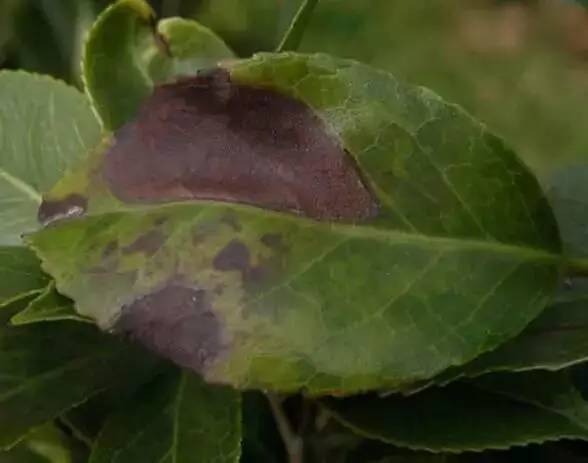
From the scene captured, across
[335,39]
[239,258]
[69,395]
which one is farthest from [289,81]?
[335,39]

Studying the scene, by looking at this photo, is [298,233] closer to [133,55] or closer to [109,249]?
[109,249]

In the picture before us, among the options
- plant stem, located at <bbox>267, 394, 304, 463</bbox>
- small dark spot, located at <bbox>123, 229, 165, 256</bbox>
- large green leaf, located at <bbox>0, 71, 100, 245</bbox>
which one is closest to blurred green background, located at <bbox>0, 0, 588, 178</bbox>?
large green leaf, located at <bbox>0, 71, 100, 245</bbox>

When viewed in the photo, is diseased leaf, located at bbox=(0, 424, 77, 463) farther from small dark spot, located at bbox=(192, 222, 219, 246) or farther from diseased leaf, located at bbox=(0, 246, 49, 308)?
small dark spot, located at bbox=(192, 222, 219, 246)

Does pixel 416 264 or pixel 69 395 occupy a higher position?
pixel 416 264

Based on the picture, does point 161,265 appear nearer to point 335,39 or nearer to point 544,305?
point 544,305

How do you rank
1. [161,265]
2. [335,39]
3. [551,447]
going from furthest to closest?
[335,39] < [551,447] < [161,265]

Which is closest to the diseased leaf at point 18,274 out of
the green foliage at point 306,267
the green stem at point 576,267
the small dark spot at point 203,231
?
the green foliage at point 306,267
